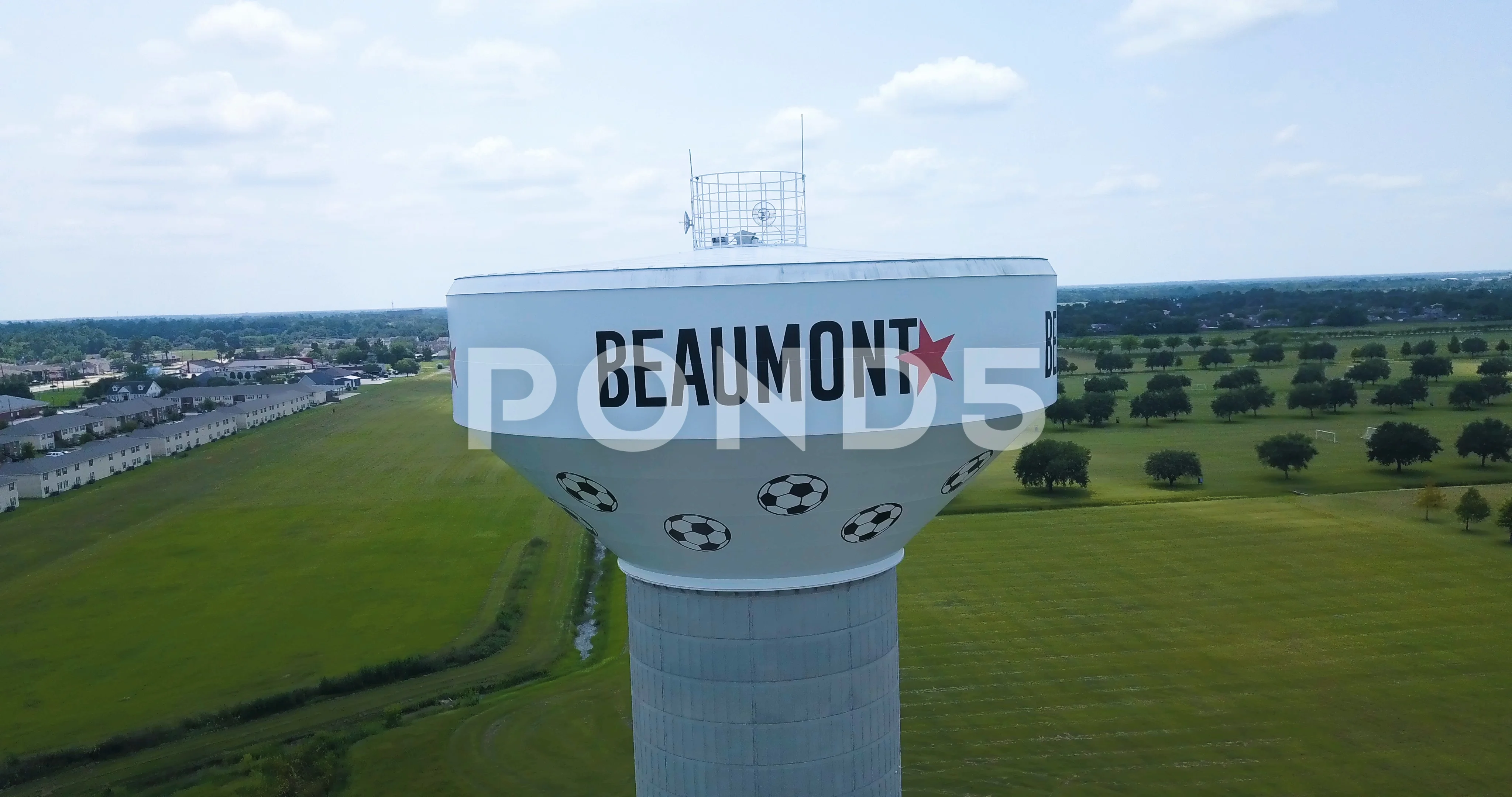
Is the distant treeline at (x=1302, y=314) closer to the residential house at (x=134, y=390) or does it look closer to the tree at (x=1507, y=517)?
the tree at (x=1507, y=517)

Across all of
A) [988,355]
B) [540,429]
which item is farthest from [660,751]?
[988,355]

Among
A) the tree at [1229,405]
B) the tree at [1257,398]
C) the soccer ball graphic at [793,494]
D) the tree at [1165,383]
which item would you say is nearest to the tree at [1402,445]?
the tree at [1229,405]

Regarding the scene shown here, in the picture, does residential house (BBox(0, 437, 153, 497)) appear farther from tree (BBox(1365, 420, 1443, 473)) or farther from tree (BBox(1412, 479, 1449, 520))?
tree (BBox(1365, 420, 1443, 473))

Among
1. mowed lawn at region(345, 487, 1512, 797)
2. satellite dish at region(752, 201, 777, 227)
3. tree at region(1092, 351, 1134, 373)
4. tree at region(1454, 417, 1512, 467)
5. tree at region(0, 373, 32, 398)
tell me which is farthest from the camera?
tree at region(1092, 351, 1134, 373)

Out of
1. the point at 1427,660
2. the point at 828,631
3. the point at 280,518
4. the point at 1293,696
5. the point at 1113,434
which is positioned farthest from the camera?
the point at 1113,434

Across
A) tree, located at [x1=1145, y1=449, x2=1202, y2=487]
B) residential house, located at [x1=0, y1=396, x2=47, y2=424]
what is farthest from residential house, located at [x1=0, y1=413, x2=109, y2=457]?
tree, located at [x1=1145, y1=449, x2=1202, y2=487]

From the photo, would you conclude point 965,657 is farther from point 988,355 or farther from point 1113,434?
point 1113,434
